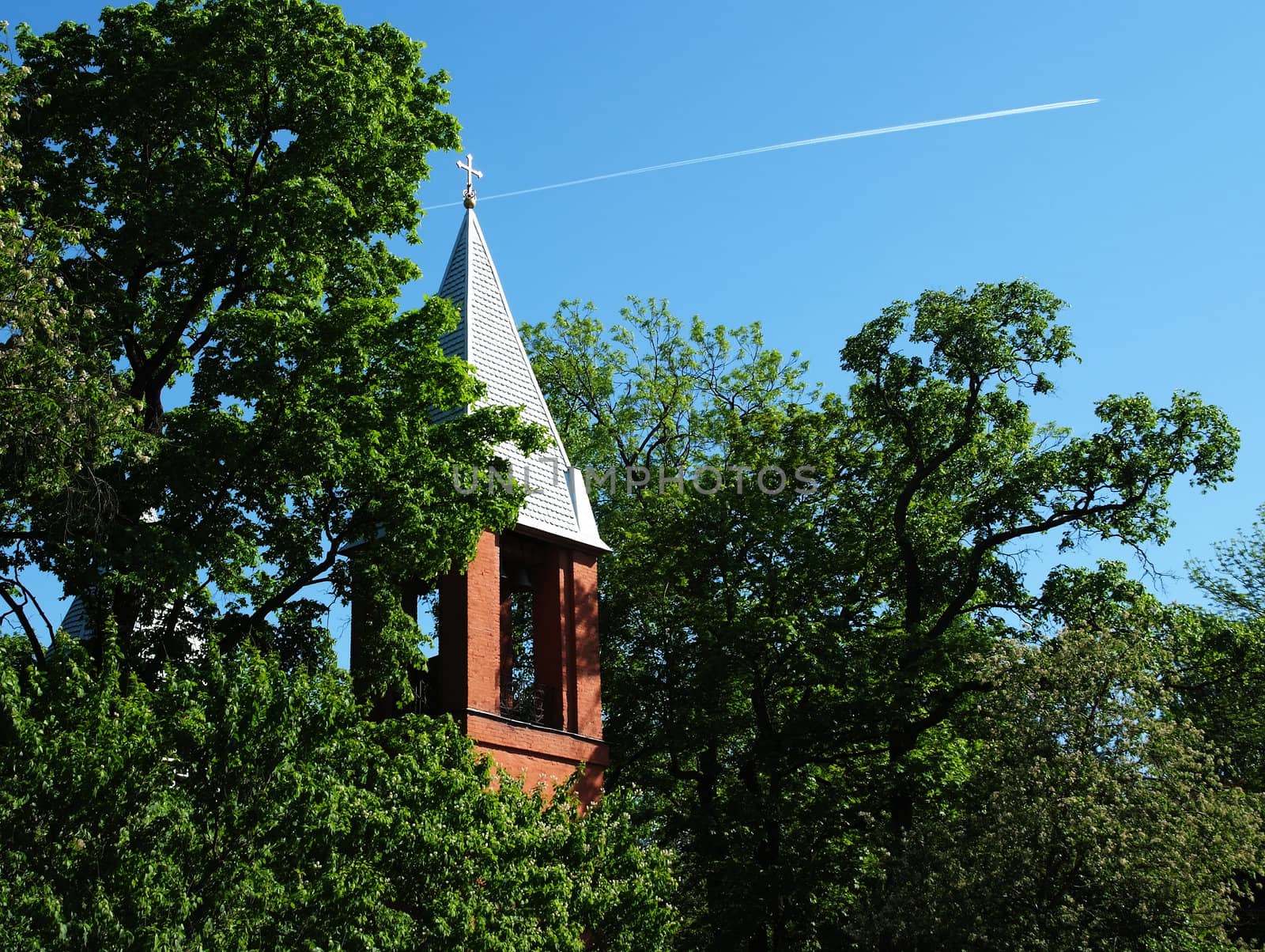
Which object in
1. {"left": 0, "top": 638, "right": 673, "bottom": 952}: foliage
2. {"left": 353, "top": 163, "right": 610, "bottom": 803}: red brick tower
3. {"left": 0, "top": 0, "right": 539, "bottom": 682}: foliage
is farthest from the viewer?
{"left": 353, "top": 163, "right": 610, "bottom": 803}: red brick tower

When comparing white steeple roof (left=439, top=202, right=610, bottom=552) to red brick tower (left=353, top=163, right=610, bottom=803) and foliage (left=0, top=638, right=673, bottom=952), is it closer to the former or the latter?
red brick tower (left=353, top=163, right=610, bottom=803)

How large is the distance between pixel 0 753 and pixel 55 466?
12.5ft

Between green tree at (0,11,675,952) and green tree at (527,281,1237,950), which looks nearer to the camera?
green tree at (0,11,675,952)

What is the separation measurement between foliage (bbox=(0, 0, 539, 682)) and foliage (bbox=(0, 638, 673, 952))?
2459 millimetres

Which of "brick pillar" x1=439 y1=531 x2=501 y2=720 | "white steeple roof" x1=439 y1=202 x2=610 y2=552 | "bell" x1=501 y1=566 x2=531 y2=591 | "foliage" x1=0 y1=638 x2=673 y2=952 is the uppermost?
"white steeple roof" x1=439 y1=202 x2=610 y2=552

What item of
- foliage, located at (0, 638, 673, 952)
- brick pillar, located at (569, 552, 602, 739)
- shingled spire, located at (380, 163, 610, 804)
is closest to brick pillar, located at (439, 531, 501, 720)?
shingled spire, located at (380, 163, 610, 804)

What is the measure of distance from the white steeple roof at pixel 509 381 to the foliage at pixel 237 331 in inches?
79.8

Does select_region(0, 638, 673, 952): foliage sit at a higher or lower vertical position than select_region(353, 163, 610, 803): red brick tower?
lower

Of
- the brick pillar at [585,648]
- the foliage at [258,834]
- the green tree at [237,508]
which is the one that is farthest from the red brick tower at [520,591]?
the foliage at [258,834]

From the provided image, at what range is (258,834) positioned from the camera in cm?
1191

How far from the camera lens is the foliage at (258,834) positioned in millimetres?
10852

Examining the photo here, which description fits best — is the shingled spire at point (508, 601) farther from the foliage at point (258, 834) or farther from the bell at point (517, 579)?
the foliage at point (258, 834)

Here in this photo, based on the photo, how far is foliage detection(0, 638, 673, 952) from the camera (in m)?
10.9

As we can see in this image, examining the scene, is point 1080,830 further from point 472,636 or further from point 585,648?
point 472,636
